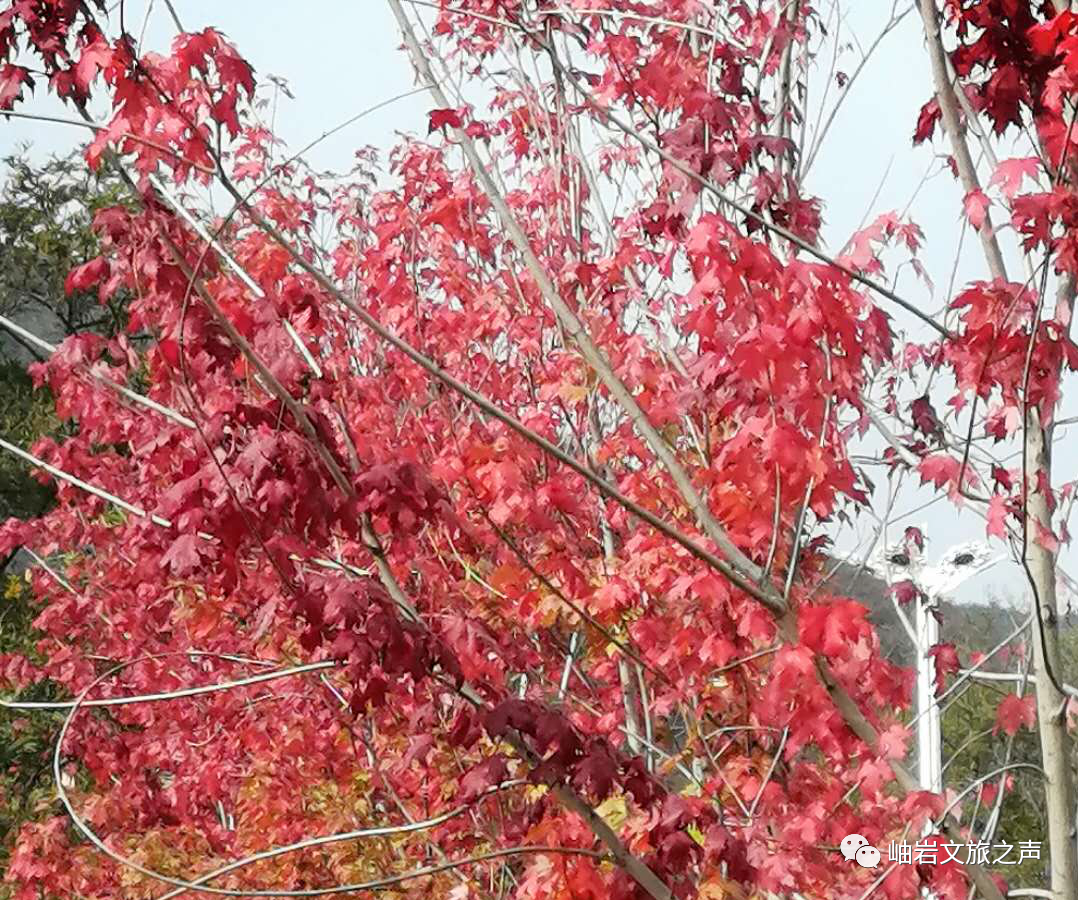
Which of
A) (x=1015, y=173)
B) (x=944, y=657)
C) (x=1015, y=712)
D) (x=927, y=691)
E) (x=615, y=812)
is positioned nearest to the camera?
(x=1015, y=173)

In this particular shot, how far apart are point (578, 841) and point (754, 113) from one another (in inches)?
87.1

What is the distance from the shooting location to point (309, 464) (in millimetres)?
3029

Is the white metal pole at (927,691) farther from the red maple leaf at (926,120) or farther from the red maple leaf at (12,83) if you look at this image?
the red maple leaf at (12,83)

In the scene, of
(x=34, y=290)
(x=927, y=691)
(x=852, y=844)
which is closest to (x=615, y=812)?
(x=852, y=844)

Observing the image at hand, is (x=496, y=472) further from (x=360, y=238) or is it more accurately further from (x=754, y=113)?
(x=360, y=238)

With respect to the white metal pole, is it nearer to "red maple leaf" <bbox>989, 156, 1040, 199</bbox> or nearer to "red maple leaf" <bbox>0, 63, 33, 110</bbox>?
"red maple leaf" <bbox>989, 156, 1040, 199</bbox>

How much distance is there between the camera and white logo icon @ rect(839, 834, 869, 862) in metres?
3.82

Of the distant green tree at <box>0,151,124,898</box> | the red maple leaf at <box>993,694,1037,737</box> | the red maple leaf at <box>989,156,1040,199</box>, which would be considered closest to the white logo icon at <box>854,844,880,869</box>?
the red maple leaf at <box>993,694,1037,737</box>

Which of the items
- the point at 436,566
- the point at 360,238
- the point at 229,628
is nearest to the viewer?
the point at 436,566

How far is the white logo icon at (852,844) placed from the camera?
382cm

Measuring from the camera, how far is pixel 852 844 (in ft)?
13.1

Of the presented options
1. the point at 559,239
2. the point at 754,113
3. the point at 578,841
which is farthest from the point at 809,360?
the point at 559,239

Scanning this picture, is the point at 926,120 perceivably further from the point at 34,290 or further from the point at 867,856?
the point at 34,290

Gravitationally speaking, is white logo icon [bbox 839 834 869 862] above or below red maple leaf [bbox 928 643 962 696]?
below
